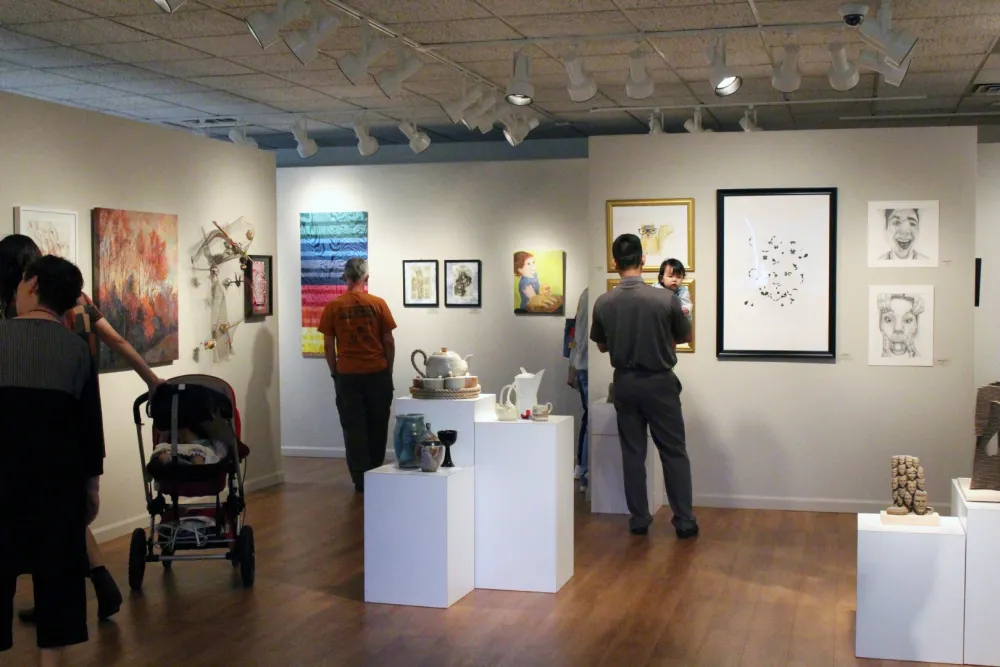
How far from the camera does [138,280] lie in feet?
25.4

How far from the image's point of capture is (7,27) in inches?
270

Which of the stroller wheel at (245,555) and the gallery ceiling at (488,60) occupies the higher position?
the gallery ceiling at (488,60)

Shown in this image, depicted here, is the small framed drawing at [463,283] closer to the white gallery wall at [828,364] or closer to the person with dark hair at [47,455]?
the white gallery wall at [828,364]

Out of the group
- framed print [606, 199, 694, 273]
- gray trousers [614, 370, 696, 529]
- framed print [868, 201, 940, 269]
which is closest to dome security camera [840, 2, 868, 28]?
framed print [868, 201, 940, 269]

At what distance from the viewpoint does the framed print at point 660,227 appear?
27.5ft

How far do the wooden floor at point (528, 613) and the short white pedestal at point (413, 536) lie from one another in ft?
0.19

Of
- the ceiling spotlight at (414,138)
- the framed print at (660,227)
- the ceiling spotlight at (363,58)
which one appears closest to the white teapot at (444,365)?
the ceiling spotlight at (363,58)

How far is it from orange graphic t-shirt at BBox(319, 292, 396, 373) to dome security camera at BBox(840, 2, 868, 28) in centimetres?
418

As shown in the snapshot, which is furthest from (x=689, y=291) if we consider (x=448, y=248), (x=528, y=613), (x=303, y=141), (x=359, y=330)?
(x=303, y=141)

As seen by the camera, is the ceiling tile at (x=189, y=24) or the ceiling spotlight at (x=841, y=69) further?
the ceiling spotlight at (x=841, y=69)

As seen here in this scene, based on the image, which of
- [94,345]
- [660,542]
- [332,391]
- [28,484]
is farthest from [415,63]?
[332,391]

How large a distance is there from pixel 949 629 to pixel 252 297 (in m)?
5.98

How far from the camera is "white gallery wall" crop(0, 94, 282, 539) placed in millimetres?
6910

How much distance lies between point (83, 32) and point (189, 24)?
727 mm
